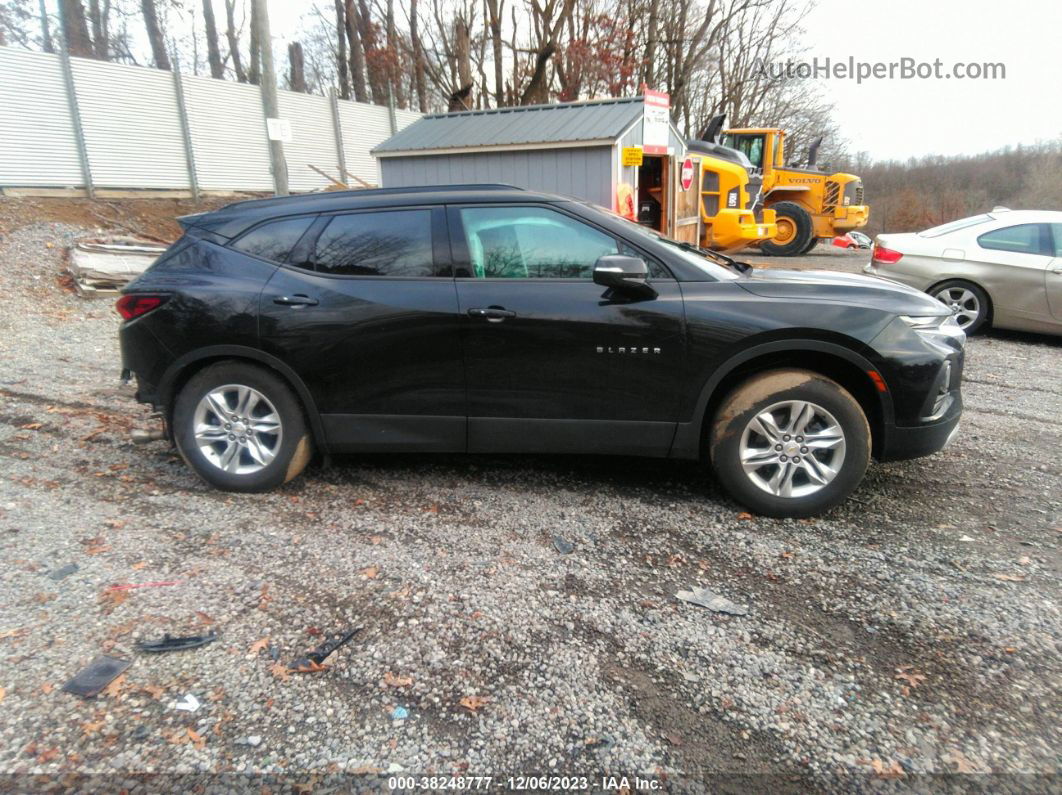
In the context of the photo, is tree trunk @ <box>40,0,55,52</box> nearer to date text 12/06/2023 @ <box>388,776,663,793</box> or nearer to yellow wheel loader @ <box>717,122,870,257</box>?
yellow wheel loader @ <box>717,122,870,257</box>

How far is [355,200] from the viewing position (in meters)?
3.87

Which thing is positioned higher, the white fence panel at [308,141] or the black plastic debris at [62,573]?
the white fence panel at [308,141]

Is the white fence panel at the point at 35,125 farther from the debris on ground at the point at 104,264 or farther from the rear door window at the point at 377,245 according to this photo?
the rear door window at the point at 377,245

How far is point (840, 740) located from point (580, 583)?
1.18m

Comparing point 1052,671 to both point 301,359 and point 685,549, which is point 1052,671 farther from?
point 301,359

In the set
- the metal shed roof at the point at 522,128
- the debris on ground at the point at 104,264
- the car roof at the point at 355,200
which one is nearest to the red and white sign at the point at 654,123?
the metal shed roof at the point at 522,128

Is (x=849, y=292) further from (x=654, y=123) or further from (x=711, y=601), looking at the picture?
(x=654, y=123)

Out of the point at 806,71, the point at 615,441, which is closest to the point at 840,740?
the point at 615,441

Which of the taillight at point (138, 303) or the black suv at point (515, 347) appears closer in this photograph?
the black suv at point (515, 347)

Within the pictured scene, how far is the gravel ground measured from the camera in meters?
2.10

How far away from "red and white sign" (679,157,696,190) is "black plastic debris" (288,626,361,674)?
40.8ft

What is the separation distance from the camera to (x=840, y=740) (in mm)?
2127

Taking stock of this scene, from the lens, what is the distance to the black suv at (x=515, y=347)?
3457 millimetres

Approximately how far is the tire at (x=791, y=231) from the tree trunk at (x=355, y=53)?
1909 centimetres
